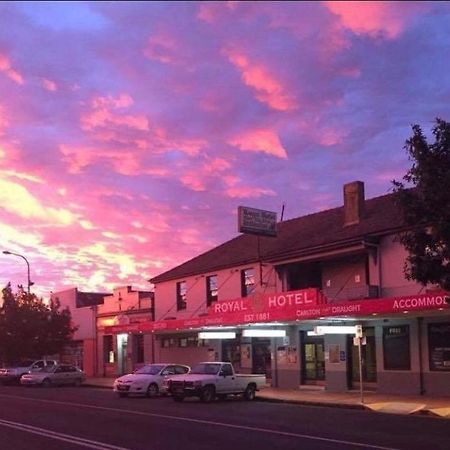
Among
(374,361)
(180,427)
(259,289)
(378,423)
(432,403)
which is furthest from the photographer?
(259,289)

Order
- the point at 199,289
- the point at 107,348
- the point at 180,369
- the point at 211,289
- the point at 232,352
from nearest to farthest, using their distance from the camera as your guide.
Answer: the point at 180,369 < the point at 232,352 < the point at 211,289 < the point at 199,289 < the point at 107,348

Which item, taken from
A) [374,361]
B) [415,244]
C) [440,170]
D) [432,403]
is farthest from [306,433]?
[374,361]

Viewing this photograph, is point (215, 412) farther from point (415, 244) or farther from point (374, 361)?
point (374, 361)

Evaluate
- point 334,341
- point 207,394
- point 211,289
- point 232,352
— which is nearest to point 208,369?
point 207,394

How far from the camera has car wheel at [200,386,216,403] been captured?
27.5 m

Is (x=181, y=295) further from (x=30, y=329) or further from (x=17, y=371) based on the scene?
(x=30, y=329)

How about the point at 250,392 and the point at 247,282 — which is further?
the point at 247,282

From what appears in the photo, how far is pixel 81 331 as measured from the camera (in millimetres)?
55562

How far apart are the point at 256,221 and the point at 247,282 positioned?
12.5ft

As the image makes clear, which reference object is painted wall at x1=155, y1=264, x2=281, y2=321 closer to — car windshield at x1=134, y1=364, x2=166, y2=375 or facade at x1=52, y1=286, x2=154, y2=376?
facade at x1=52, y1=286, x2=154, y2=376

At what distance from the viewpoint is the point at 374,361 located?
99.7 feet

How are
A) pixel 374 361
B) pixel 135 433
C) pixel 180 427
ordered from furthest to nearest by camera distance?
pixel 374 361
pixel 180 427
pixel 135 433

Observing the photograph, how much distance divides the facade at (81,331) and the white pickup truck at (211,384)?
26248 mm

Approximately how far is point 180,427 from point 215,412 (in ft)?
16.3
